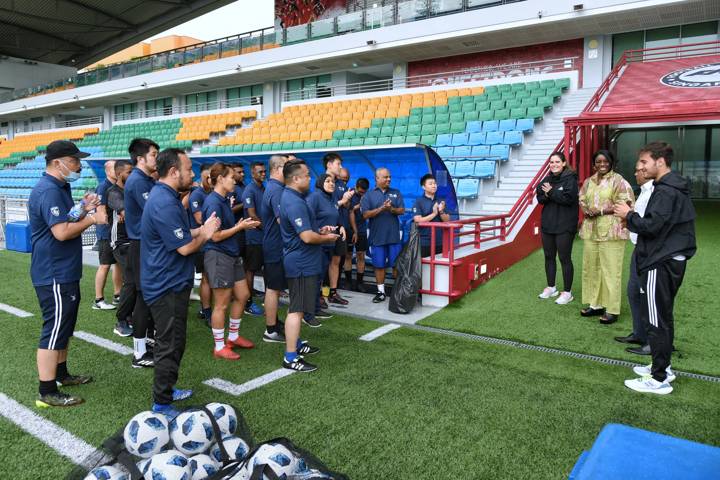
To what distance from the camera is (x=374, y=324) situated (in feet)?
17.6

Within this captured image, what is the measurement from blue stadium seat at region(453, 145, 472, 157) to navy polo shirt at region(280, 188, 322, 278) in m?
7.91

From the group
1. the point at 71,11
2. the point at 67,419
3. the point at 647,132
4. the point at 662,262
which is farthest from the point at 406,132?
the point at 71,11

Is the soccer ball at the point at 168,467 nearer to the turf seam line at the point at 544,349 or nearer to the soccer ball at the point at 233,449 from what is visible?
the soccer ball at the point at 233,449

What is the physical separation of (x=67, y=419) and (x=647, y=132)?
1596 centimetres

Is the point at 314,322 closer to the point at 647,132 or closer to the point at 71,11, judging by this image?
the point at 647,132

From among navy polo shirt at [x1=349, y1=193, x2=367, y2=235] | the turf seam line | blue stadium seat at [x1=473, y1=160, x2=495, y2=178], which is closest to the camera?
the turf seam line

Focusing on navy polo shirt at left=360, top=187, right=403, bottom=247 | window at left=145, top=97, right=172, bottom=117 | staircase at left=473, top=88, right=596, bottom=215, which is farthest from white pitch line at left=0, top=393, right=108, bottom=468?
window at left=145, top=97, right=172, bottom=117

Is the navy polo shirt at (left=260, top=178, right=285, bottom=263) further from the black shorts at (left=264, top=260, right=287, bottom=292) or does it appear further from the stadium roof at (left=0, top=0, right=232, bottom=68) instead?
the stadium roof at (left=0, top=0, right=232, bottom=68)

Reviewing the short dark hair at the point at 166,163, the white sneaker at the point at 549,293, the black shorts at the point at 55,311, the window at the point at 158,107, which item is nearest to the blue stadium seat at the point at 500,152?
the white sneaker at the point at 549,293

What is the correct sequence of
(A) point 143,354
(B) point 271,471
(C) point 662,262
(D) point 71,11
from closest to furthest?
(B) point 271,471
(C) point 662,262
(A) point 143,354
(D) point 71,11

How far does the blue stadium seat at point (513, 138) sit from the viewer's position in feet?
36.7

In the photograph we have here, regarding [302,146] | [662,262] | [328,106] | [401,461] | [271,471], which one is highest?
[328,106]

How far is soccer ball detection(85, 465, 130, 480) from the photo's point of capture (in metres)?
2.00

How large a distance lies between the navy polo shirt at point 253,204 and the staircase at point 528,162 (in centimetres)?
504
